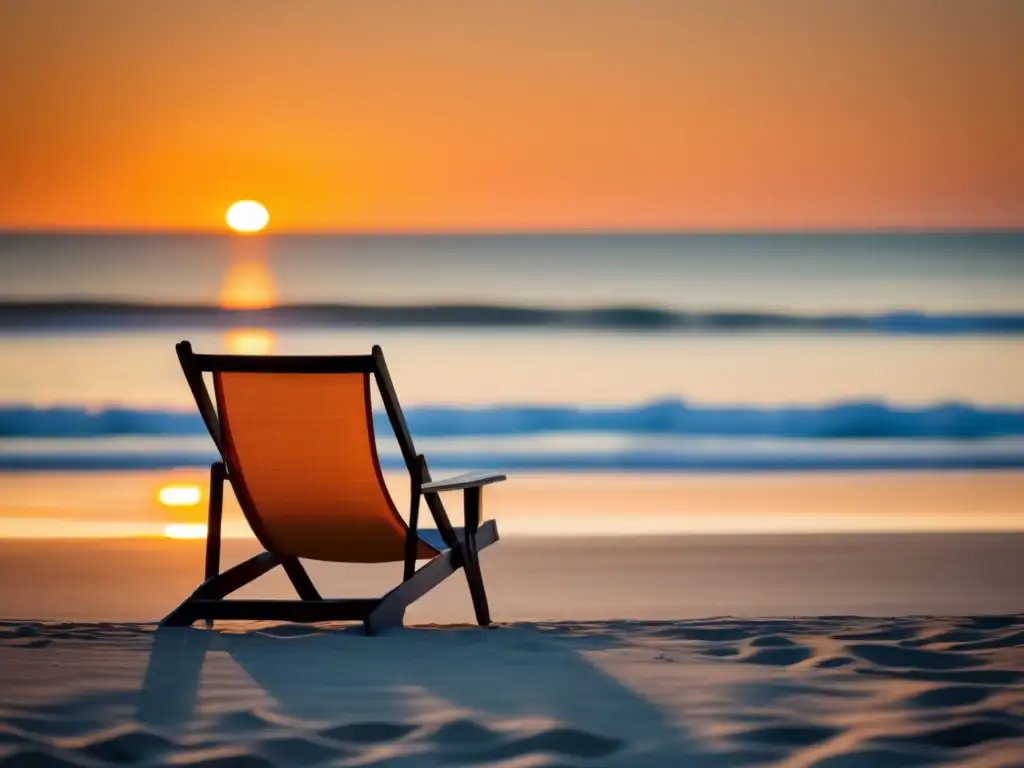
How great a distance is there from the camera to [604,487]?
6.95 m

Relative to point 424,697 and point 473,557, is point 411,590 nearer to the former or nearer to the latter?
point 473,557

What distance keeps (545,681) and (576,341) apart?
12.4m

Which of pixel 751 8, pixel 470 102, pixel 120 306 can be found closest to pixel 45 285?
pixel 120 306

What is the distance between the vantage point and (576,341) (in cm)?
1473

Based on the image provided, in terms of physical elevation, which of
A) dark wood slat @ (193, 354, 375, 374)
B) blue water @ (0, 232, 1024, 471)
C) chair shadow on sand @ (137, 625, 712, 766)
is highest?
blue water @ (0, 232, 1024, 471)

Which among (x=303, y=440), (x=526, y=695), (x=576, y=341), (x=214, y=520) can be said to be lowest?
(x=526, y=695)

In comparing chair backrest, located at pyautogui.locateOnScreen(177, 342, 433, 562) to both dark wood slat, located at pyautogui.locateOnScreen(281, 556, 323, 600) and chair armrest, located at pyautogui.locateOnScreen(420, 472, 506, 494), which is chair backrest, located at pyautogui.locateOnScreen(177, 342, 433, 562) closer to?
chair armrest, located at pyautogui.locateOnScreen(420, 472, 506, 494)

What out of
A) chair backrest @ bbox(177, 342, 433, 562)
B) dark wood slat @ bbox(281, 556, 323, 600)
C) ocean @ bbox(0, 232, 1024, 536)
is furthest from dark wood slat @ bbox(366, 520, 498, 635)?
ocean @ bbox(0, 232, 1024, 536)

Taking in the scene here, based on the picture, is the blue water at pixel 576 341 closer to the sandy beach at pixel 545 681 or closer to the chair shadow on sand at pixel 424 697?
the sandy beach at pixel 545 681

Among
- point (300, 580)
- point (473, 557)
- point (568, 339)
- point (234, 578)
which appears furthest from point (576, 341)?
point (234, 578)

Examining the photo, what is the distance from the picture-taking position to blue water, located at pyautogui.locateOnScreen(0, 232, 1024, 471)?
1029cm

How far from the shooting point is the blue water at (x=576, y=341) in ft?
33.8

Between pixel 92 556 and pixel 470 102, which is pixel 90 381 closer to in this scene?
pixel 470 102

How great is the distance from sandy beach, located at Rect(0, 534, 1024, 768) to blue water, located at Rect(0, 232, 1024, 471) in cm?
488
